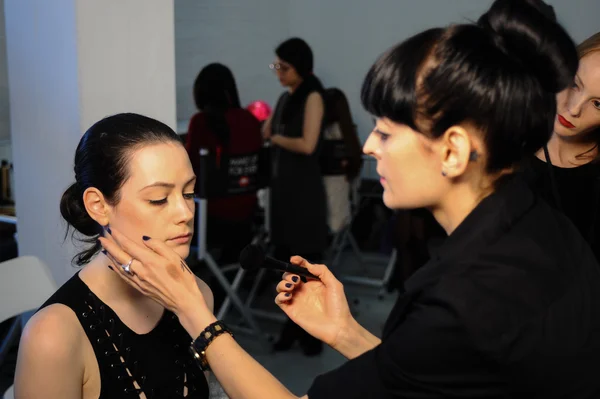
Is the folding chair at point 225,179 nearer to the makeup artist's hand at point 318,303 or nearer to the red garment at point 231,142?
the red garment at point 231,142

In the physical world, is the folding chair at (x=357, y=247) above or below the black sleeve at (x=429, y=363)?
below

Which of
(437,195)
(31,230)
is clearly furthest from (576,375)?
(31,230)

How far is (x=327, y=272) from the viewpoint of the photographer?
1.21m

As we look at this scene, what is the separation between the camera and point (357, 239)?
4.84 metres

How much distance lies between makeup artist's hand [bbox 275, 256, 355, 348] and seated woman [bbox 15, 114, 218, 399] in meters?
0.18

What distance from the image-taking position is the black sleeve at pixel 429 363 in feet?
2.69

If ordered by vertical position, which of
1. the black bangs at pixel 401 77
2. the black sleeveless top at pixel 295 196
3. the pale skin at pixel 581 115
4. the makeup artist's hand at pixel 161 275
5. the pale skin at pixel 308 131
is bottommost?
the black sleeveless top at pixel 295 196

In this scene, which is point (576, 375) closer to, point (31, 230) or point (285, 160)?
point (31, 230)

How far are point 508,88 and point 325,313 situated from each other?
509mm

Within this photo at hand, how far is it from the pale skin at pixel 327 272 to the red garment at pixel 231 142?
1887 millimetres

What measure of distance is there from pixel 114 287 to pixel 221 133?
1784 millimetres

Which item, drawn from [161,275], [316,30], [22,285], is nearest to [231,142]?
[22,285]

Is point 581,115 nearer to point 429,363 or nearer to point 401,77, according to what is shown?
point 401,77

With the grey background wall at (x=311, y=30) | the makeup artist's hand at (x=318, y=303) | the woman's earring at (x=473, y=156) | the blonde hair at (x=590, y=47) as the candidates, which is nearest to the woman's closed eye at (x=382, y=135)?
the woman's earring at (x=473, y=156)
